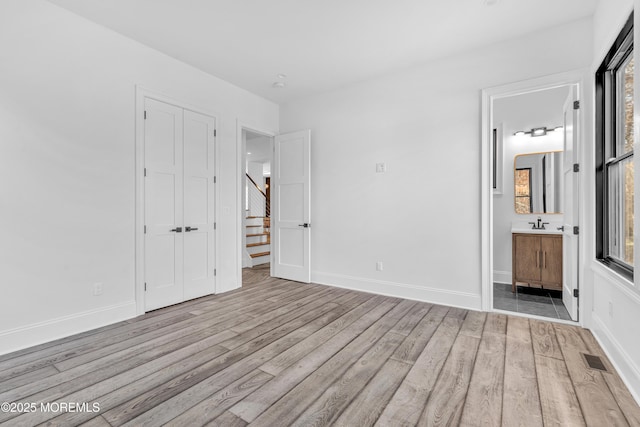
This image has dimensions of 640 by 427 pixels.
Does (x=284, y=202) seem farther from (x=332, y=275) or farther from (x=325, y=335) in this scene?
(x=325, y=335)

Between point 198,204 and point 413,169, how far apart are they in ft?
8.88

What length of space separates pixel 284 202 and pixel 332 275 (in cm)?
138

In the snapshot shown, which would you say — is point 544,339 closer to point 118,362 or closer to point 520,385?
point 520,385

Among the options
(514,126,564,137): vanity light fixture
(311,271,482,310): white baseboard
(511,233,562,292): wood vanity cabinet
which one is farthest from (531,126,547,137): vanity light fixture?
(311,271,482,310): white baseboard

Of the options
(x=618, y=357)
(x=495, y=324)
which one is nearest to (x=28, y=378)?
(x=495, y=324)

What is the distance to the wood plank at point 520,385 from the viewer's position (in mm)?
1621

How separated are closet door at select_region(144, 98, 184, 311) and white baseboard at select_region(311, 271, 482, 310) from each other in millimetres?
1974

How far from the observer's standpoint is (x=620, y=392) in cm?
184

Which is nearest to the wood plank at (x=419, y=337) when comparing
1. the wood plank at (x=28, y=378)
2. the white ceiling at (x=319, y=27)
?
the wood plank at (x=28, y=378)

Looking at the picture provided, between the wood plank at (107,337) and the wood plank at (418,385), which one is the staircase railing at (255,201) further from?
the wood plank at (418,385)

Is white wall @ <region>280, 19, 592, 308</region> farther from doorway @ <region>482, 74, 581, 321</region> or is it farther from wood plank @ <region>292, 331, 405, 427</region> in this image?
wood plank @ <region>292, 331, 405, 427</region>

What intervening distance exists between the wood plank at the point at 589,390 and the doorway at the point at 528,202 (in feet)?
2.59

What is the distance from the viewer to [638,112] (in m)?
1.74

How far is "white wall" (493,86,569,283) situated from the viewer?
4.32 meters
